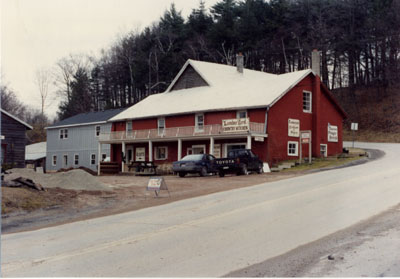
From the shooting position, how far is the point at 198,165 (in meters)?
30.7

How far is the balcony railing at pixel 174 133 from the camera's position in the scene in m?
34.2

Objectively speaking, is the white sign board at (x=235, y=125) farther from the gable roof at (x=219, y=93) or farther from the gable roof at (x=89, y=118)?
the gable roof at (x=89, y=118)

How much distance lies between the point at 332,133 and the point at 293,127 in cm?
517

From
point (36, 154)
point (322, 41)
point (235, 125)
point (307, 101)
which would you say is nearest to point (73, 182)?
point (235, 125)

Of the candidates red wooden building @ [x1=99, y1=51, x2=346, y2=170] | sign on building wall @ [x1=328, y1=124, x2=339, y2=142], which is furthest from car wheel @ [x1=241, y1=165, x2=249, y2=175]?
sign on building wall @ [x1=328, y1=124, x2=339, y2=142]

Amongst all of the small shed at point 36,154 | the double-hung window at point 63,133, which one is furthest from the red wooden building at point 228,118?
the small shed at point 36,154

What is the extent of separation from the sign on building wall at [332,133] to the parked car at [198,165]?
1325 centimetres

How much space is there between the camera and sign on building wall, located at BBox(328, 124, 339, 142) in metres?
40.0

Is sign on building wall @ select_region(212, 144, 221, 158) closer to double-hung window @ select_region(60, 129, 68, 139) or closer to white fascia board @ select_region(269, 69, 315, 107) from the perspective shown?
white fascia board @ select_region(269, 69, 315, 107)

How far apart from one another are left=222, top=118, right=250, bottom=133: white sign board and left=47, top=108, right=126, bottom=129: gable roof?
19.0 meters

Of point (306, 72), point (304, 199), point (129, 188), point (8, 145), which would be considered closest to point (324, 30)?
point (306, 72)

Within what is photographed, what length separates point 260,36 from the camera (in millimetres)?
62562

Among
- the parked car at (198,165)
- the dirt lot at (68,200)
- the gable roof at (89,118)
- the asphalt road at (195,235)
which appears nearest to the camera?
the asphalt road at (195,235)

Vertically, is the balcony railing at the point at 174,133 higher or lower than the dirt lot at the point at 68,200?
higher
